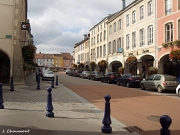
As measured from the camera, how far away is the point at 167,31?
22062 mm

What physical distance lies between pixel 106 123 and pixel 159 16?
20387mm

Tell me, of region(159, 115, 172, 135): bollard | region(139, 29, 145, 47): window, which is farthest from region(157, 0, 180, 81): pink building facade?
region(159, 115, 172, 135): bollard

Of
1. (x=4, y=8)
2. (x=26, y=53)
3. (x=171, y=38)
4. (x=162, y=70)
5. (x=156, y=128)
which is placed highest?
(x=4, y=8)

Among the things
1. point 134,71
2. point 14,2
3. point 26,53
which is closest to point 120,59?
point 134,71

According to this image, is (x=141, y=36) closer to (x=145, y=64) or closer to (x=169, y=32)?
(x=145, y=64)

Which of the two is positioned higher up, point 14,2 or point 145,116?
point 14,2

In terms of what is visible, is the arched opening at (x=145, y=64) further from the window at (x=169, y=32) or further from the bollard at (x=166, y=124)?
the bollard at (x=166, y=124)

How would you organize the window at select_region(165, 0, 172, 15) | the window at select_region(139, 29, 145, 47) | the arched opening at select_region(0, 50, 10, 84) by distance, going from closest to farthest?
the window at select_region(165, 0, 172, 15) < the arched opening at select_region(0, 50, 10, 84) < the window at select_region(139, 29, 145, 47)

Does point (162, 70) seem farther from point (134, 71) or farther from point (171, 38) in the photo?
point (134, 71)

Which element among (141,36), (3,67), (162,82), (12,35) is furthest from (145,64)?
(3,67)

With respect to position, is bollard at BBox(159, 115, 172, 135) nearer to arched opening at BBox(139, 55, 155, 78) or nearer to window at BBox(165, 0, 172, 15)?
window at BBox(165, 0, 172, 15)

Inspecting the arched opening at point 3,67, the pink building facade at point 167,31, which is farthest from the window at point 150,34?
the arched opening at point 3,67

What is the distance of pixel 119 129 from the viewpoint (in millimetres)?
5809

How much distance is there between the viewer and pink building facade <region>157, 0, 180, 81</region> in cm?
2055
